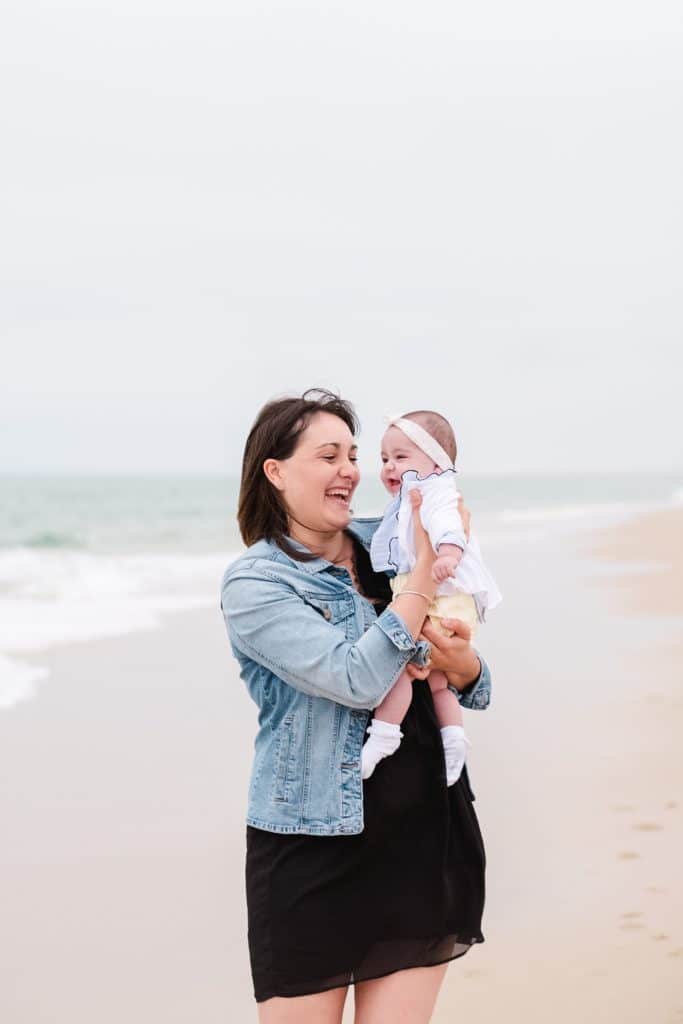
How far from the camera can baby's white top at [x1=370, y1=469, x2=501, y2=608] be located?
108 inches

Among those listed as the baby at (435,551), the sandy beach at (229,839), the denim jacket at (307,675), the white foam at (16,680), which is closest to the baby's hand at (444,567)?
the baby at (435,551)

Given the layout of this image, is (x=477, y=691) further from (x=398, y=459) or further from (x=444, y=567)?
(x=398, y=459)

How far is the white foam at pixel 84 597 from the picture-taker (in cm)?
979

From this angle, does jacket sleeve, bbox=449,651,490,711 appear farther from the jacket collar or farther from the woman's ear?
the woman's ear

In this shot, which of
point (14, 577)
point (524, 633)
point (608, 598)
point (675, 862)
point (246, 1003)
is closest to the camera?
point (246, 1003)

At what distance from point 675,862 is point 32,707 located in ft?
14.2

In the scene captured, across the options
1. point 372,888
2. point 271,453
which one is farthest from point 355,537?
point 372,888

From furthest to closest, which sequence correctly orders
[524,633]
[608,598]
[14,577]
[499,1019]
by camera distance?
[14,577], [608,598], [524,633], [499,1019]

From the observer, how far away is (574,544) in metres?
20.6

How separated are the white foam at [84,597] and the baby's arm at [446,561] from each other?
5680mm

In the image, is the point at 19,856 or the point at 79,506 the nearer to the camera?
the point at 19,856

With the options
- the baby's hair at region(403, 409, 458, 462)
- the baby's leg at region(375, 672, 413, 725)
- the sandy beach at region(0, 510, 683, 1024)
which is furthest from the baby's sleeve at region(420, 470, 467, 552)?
the sandy beach at region(0, 510, 683, 1024)

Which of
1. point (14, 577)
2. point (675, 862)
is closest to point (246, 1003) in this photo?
point (675, 862)

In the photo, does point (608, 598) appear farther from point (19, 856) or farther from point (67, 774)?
point (19, 856)
